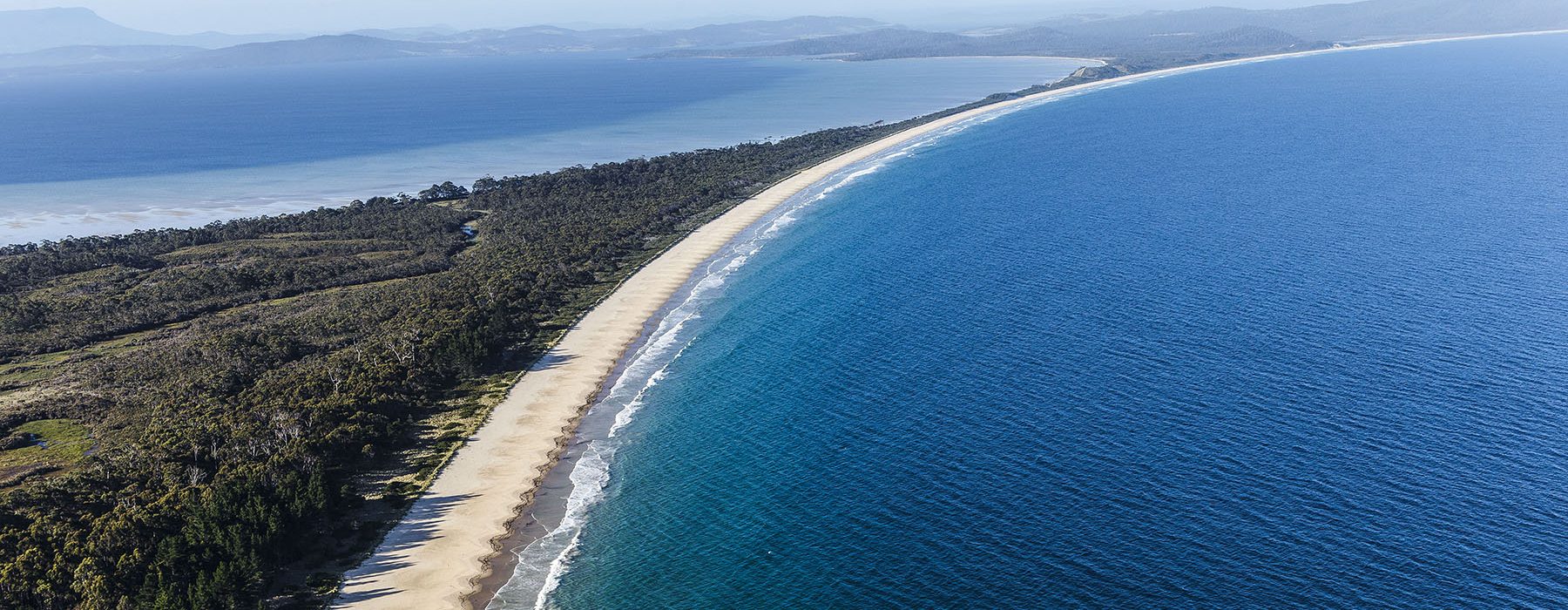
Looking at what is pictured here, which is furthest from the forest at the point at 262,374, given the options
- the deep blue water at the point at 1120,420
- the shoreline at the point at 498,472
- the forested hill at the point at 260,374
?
the deep blue water at the point at 1120,420

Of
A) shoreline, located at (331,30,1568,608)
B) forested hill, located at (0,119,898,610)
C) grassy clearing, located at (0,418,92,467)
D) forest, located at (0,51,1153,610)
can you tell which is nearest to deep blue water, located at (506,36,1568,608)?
shoreline, located at (331,30,1568,608)

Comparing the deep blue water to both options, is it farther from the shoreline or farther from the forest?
the forest

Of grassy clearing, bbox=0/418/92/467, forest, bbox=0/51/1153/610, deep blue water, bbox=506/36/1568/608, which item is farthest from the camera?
grassy clearing, bbox=0/418/92/467

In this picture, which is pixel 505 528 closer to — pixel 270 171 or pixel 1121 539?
pixel 1121 539

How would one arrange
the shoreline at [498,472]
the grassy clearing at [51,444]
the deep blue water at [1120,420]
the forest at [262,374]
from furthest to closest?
the grassy clearing at [51,444], the forest at [262,374], the shoreline at [498,472], the deep blue water at [1120,420]

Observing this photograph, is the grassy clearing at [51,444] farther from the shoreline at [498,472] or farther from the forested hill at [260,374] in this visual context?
the shoreline at [498,472]
